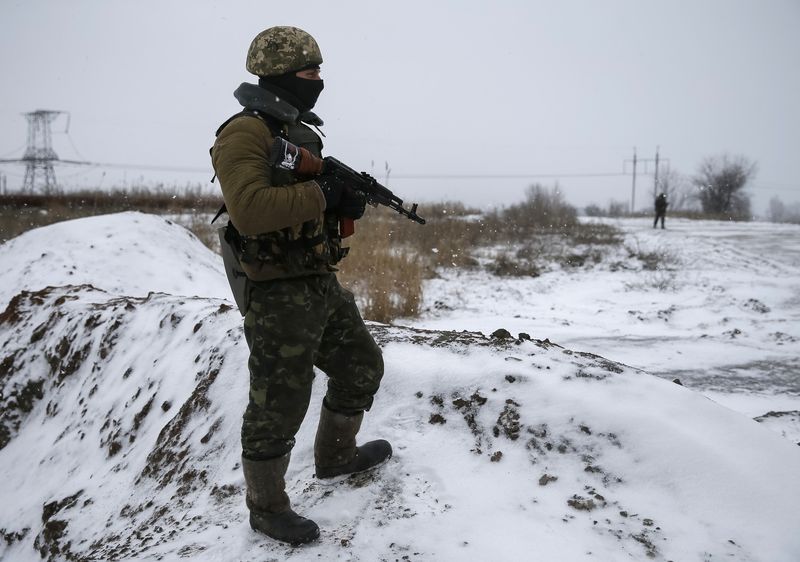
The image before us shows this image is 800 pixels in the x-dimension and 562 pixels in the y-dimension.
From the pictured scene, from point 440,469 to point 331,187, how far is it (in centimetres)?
122

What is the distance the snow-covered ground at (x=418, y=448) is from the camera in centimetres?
186

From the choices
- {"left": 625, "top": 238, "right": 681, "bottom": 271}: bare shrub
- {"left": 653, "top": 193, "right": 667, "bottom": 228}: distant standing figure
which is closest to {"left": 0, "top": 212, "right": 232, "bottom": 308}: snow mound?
{"left": 625, "top": 238, "right": 681, "bottom": 271}: bare shrub

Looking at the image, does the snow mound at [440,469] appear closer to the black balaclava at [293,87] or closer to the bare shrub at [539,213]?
the black balaclava at [293,87]

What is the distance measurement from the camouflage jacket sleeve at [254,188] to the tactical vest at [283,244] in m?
0.05

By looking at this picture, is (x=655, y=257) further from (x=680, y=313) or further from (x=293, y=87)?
(x=293, y=87)

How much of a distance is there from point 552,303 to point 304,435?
631 centimetres

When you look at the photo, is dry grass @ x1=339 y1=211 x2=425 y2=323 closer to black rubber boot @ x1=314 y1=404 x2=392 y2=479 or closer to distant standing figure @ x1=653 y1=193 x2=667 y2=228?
black rubber boot @ x1=314 y1=404 x2=392 y2=479

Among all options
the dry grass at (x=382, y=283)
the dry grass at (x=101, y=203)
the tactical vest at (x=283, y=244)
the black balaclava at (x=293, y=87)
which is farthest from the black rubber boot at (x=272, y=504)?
the dry grass at (x=101, y=203)

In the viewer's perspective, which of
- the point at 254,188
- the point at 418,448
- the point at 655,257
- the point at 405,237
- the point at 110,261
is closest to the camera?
the point at 254,188

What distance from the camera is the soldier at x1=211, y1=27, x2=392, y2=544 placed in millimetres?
1755

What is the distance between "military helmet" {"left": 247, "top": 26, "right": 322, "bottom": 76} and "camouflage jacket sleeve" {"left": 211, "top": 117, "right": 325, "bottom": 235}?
22 centimetres

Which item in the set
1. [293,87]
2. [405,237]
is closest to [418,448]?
[293,87]

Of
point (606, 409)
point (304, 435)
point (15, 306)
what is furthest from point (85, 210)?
point (606, 409)

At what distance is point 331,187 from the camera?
6.34ft
